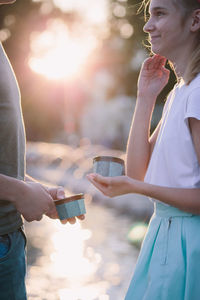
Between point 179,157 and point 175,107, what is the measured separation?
23 cm

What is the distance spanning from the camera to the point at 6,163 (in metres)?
1.84

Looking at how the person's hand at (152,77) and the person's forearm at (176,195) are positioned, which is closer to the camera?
the person's forearm at (176,195)

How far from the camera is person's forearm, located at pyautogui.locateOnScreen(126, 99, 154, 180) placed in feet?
7.19

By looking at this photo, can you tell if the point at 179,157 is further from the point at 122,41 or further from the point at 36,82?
the point at 36,82

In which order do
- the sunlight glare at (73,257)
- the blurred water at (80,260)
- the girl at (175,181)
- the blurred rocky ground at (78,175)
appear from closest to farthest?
the girl at (175,181) < the blurred water at (80,260) < the sunlight glare at (73,257) < the blurred rocky ground at (78,175)

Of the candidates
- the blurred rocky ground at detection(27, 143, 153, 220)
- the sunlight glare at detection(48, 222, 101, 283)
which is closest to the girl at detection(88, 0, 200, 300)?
the sunlight glare at detection(48, 222, 101, 283)

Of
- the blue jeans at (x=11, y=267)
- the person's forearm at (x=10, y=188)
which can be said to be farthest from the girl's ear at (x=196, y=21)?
the blue jeans at (x=11, y=267)

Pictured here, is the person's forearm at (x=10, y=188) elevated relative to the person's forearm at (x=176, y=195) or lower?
elevated

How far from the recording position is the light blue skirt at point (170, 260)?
5.71 ft

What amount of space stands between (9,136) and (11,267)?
0.56 meters

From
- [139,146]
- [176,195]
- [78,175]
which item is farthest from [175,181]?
[78,175]

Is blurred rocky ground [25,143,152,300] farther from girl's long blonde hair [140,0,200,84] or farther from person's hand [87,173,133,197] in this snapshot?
girl's long blonde hair [140,0,200,84]

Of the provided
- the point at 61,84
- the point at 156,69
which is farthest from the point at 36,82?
the point at 156,69

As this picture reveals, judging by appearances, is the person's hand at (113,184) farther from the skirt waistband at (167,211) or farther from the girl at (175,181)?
the skirt waistband at (167,211)
